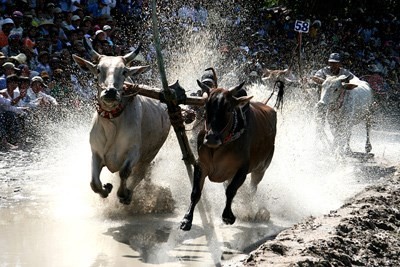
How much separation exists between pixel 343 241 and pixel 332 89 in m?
7.67

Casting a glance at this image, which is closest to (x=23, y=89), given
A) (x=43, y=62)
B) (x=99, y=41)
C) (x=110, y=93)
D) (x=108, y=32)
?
(x=43, y=62)

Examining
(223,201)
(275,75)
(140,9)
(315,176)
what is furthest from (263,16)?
(223,201)

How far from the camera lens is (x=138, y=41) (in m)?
17.5

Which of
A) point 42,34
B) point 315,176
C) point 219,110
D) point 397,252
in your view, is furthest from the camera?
point 42,34

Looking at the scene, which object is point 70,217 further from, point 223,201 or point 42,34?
point 42,34

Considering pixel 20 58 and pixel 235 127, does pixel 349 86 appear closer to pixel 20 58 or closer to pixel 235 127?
pixel 20 58

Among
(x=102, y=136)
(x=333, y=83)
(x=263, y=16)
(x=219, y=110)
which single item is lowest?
(x=263, y=16)

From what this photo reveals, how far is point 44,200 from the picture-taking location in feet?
31.6

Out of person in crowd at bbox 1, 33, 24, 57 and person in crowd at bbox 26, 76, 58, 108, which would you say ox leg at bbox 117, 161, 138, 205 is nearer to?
person in crowd at bbox 26, 76, 58, 108

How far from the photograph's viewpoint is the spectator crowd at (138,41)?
13.7 metres

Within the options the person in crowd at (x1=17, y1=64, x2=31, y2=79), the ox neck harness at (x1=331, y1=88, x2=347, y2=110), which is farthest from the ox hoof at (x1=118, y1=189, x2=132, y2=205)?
the ox neck harness at (x1=331, y1=88, x2=347, y2=110)

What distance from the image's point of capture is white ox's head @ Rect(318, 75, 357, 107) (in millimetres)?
14109

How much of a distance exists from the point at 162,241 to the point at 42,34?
8.14m

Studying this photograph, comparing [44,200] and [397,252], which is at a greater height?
[397,252]
